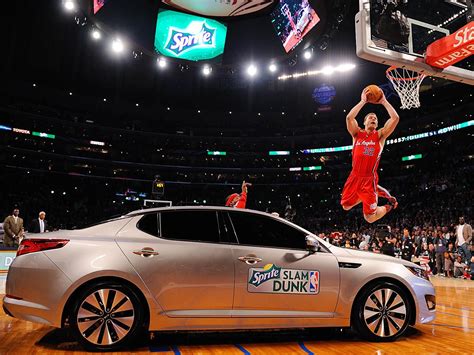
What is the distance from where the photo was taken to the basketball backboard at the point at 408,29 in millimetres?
7035

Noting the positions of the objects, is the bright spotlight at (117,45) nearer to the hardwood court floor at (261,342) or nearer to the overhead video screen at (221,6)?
the overhead video screen at (221,6)

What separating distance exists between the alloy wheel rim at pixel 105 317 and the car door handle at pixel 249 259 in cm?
119

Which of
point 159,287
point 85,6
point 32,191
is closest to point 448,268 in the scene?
point 159,287

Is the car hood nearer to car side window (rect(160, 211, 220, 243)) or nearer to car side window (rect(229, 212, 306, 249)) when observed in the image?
car side window (rect(229, 212, 306, 249))

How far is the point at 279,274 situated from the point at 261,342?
2.60 feet

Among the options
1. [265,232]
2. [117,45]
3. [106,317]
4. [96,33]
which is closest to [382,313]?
[265,232]

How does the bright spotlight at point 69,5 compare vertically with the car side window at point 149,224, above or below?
above

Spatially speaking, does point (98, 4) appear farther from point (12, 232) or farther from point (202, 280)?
point (202, 280)

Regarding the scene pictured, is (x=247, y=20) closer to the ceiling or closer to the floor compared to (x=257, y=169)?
closer to the ceiling

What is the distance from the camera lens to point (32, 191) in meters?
39.0

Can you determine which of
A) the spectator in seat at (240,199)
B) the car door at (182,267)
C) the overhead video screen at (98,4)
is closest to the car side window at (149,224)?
the car door at (182,267)

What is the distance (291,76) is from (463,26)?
33.6m

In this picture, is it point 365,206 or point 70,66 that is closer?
point 365,206

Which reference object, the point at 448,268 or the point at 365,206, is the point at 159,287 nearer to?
the point at 365,206
